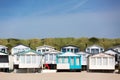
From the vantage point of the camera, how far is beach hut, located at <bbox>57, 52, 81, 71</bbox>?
4319 centimetres

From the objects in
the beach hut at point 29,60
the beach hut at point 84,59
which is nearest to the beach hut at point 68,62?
the beach hut at point 29,60

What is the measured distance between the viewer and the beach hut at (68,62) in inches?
1700

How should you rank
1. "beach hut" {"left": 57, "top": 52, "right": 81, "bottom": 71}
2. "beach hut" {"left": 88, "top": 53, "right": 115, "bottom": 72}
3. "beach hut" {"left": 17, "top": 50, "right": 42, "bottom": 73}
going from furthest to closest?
"beach hut" {"left": 17, "top": 50, "right": 42, "bottom": 73}
"beach hut" {"left": 57, "top": 52, "right": 81, "bottom": 71}
"beach hut" {"left": 88, "top": 53, "right": 115, "bottom": 72}

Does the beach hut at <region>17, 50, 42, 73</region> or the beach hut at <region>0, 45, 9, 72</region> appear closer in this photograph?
the beach hut at <region>17, 50, 42, 73</region>

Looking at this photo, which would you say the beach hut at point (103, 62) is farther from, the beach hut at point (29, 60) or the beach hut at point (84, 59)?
the beach hut at point (29, 60)

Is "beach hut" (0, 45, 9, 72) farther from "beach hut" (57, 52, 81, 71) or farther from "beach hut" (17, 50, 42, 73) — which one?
"beach hut" (57, 52, 81, 71)

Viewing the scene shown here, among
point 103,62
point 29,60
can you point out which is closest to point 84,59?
point 103,62

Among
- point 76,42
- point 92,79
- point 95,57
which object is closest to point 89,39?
point 76,42

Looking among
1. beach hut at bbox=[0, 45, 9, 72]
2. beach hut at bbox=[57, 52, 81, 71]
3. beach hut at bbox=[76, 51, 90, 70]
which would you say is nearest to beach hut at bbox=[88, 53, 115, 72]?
beach hut at bbox=[57, 52, 81, 71]

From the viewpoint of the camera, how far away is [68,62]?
1705 inches

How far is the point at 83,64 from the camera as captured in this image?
161 ft

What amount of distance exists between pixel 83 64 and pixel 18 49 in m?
12.4

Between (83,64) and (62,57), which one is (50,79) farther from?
(83,64)

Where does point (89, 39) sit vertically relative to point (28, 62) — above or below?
above
